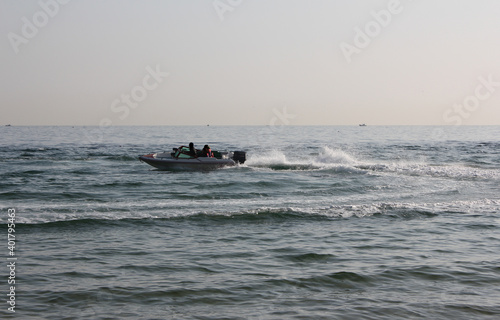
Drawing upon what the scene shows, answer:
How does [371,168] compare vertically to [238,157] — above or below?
below

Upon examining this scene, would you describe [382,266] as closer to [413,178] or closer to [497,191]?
[497,191]

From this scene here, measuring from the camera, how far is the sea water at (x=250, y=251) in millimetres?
7605

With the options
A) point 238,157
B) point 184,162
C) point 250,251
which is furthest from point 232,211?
point 238,157

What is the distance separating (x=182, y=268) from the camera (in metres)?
9.44

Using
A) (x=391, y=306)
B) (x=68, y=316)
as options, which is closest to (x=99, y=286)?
(x=68, y=316)

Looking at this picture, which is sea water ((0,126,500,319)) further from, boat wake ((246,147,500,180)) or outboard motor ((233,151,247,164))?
outboard motor ((233,151,247,164))

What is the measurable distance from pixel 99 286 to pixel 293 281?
3.08 metres

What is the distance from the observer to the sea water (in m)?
7.61

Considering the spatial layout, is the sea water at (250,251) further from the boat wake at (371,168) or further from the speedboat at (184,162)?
the speedboat at (184,162)

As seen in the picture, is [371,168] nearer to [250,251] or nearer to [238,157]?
[238,157]

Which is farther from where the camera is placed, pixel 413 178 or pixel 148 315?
pixel 413 178

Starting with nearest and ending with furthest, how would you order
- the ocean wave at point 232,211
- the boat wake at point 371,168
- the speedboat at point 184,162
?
1. the ocean wave at point 232,211
2. the boat wake at point 371,168
3. the speedboat at point 184,162

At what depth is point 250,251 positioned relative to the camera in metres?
10.7

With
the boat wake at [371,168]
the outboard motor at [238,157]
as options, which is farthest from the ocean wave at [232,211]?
the outboard motor at [238,157]
